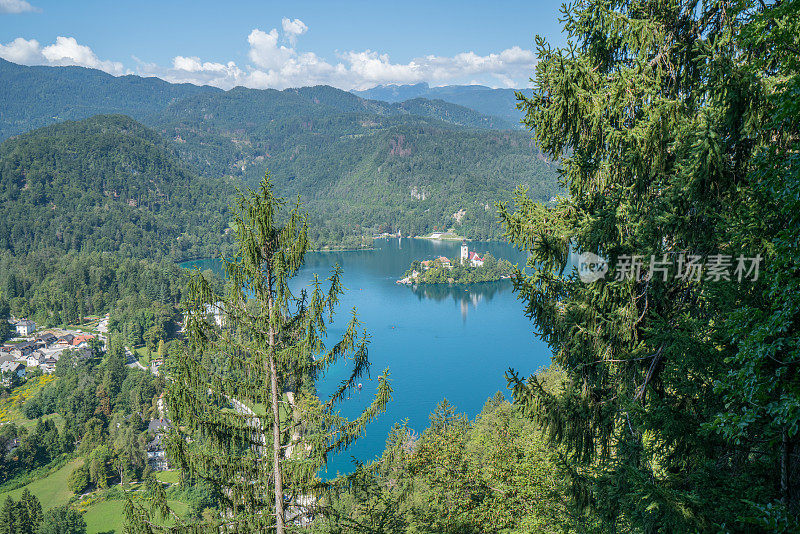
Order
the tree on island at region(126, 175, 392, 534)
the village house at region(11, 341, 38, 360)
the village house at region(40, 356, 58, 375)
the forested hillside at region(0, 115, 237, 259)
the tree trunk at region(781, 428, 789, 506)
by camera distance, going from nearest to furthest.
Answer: the tree trunk at region(781, 428, 789, 506) → the tree on island at region(126, 175, 392, 534) → the village house at region(40, 356, 58, 375) → the village house at region(11, 341, 38, 360) → the forested hillside at region(0, 115, 237, 259)

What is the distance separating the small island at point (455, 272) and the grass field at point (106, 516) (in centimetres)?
5245

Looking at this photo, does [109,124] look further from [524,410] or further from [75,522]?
[524,410]

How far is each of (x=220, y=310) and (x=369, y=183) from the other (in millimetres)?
189506

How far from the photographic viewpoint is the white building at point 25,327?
209 feet

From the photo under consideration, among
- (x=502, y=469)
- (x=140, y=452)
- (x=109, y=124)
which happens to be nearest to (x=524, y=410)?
(x=502, y=469)

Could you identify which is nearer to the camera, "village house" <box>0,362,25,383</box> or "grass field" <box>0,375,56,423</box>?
"grass field" <box>0,375,56,423</box>

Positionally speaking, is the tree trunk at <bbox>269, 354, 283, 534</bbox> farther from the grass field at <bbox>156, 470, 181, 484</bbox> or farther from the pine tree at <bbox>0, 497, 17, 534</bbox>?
the grass field at <bbox>156, 470, 181, 484</bbox>

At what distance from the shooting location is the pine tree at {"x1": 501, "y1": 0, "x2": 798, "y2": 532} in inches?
132

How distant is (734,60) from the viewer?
4.15 meters

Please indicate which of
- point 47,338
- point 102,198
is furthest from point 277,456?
point 102,198

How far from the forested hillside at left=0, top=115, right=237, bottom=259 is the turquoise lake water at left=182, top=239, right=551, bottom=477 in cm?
6212

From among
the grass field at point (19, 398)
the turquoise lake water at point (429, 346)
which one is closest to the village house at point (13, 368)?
the grass field at point (19, 398)

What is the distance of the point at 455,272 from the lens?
3174 inches

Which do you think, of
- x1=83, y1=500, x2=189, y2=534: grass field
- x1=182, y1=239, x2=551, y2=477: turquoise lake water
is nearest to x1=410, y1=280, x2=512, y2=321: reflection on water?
x1=182, y1=239, x2=551, y2=477: turquoise lake water
